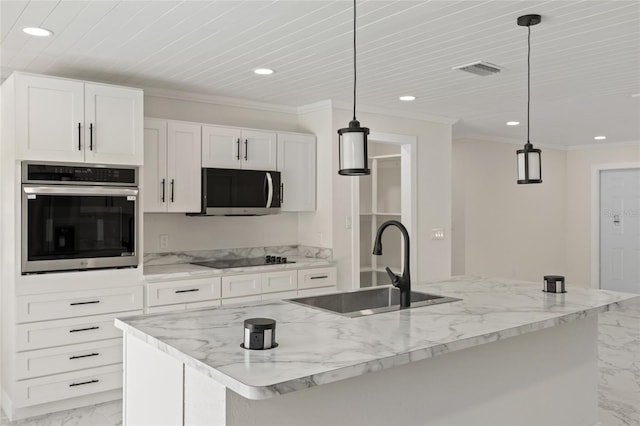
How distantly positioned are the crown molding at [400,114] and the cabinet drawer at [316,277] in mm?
1508

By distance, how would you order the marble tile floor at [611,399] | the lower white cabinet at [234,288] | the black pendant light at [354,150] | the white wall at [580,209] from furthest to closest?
the white wall at [580,209] < the lower white cabinet at [234,288] < the marble tile floor at [611,399] < the black pendant light at [354,150]

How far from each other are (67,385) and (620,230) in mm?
7842

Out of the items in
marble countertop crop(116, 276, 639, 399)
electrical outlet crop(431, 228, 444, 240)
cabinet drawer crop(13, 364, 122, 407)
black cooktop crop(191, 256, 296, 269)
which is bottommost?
cabinet drawer crop(13, 364, 122, 407)

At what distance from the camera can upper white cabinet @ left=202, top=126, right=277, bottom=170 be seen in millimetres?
4469

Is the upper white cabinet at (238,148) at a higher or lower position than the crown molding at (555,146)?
lower

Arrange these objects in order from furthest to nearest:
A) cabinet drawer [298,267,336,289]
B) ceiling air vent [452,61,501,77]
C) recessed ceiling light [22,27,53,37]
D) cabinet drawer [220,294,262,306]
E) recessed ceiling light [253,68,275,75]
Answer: cabinet drawer [298,267,336,289]
cabinet drawer [220,294,262,306]
recessed ceiling light [253,68,275,75]
ceiling air vent [452,61,501,77]
recessed ceiling light [22,27,53,37]

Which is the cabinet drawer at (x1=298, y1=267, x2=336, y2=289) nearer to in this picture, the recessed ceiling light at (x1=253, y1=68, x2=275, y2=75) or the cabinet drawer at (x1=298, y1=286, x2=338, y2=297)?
the cabinet drawer at (x1=298, y1=286, x2=338, y2=297)

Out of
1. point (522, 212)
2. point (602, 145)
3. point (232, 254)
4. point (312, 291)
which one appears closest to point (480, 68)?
point (312, 291)

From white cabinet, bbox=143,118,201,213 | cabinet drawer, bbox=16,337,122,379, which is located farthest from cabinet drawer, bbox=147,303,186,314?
white cabinet, bbox=143,118,201,213

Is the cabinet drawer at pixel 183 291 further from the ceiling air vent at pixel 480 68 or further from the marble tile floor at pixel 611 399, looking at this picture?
the ceiling air vent at pixel 480 68

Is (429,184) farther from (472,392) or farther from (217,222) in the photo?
(472,392)

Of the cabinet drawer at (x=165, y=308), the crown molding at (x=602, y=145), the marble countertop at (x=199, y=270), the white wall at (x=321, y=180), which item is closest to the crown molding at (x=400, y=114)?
the white wall at (x=321, y=180)

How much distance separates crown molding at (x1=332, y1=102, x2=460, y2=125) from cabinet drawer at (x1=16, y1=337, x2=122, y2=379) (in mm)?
2785

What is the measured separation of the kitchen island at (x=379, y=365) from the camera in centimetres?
170
